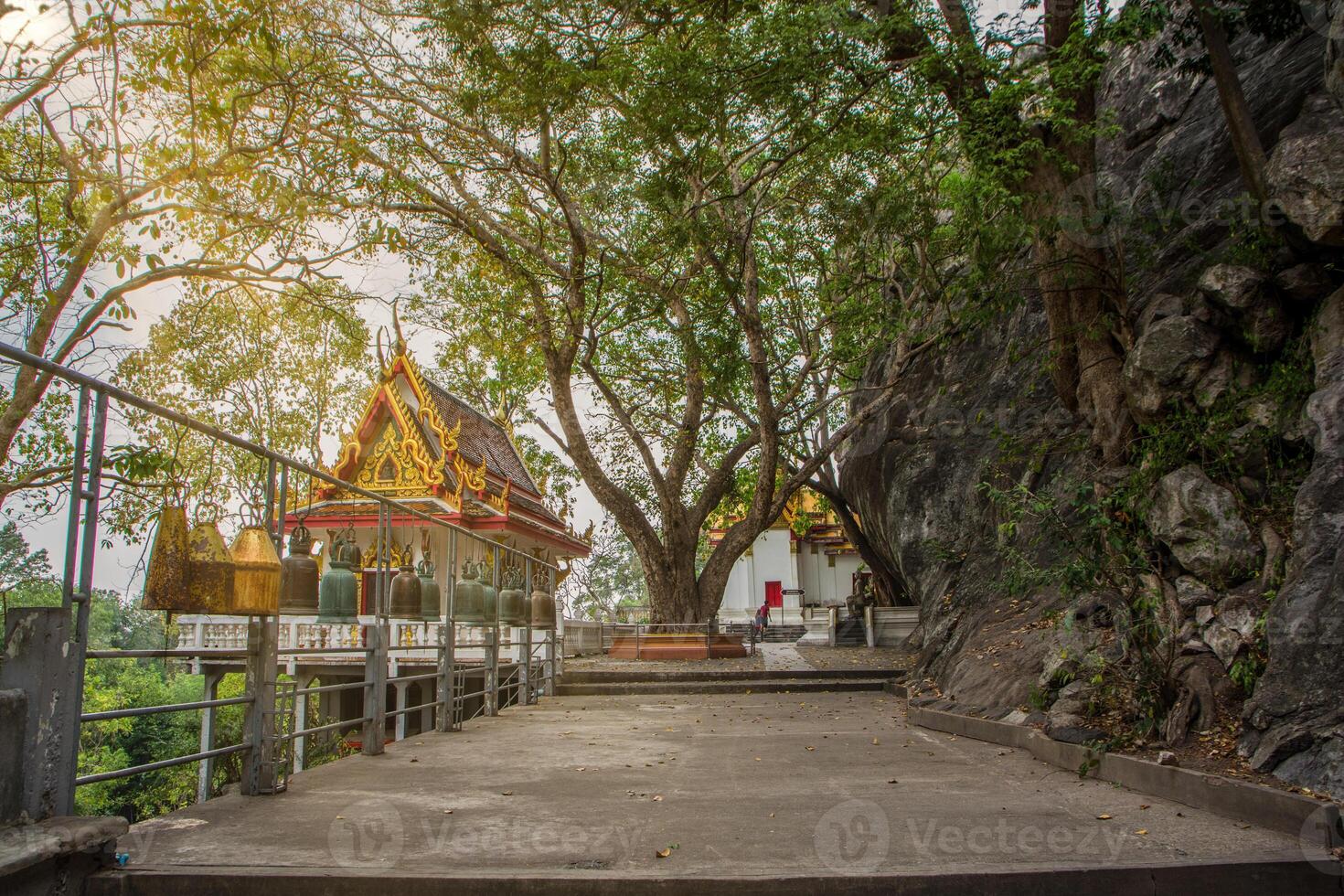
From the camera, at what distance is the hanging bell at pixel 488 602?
27.9ft

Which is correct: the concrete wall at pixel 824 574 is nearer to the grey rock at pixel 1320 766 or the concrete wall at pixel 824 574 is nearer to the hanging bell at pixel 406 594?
the hanging bell at pixel 406 594

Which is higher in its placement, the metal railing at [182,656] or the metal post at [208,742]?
the metal railing at [182,656]

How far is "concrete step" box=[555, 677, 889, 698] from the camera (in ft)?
45.3

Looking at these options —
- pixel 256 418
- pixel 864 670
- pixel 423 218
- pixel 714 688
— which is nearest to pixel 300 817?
pixel 714 688

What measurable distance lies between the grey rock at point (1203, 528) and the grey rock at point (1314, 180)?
1.85 meters

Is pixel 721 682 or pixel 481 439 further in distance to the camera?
pixel 481 439

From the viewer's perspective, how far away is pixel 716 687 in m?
14.1

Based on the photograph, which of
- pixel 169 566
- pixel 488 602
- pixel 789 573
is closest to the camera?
pixel 169 566

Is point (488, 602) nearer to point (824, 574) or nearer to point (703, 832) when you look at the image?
point (703, 832)

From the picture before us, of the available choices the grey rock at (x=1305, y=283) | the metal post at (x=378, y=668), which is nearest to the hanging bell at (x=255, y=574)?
the metal post at (x=378, y=668)

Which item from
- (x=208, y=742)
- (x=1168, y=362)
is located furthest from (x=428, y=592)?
(x=1168, y=362)

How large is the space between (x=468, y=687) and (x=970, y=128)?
1379cm

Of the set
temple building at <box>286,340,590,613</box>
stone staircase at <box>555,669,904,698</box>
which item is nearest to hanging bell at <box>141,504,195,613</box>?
stone staircase at <box>555,669,904,698</box>

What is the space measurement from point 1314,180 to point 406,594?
23.0 ft
